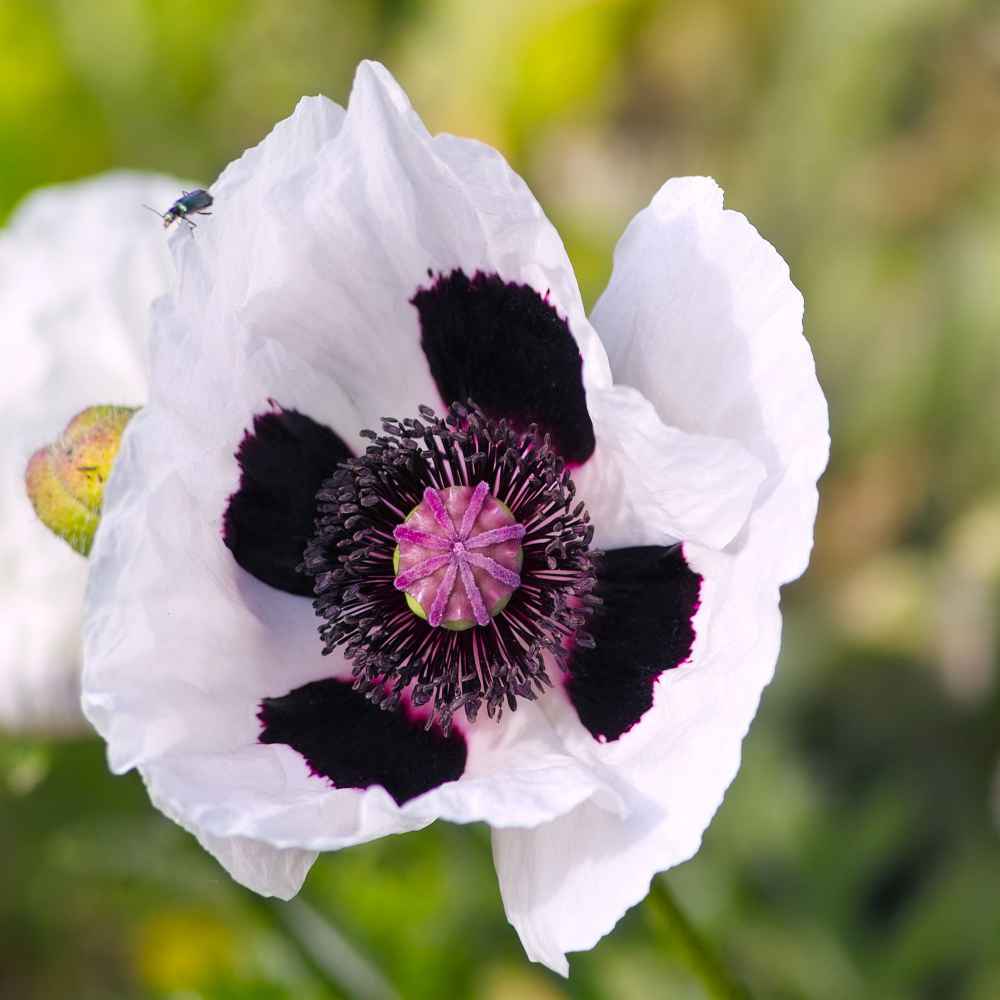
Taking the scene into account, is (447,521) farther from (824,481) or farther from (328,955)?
(824,481)

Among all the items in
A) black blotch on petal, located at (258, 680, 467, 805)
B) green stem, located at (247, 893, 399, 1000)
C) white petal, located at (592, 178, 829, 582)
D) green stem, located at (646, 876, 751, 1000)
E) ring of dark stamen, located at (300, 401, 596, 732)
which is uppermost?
white petal, located at (592, 178, 829, 582)

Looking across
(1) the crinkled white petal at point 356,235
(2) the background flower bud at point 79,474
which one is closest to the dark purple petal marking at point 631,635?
(1) the crinkled white petal at point 356,235

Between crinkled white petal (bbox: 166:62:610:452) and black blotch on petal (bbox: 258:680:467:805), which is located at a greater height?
crinkled white petal (bbox: 166:62:610:452)

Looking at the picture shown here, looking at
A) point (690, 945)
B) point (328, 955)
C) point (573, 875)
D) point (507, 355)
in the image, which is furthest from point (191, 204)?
point (328, 955)

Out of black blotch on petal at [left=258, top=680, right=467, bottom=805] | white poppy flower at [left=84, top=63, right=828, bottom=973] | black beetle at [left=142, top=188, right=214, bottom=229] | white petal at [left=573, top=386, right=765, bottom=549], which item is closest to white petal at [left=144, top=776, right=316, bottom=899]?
white poppy flower at [left=84, top=63, right=828, bottom=973]

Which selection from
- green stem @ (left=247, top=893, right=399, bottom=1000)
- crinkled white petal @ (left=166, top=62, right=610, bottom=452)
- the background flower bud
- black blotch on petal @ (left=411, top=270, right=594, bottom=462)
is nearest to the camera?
crinkled white petal @ (left=166, top=62, right=610, bottom=452)

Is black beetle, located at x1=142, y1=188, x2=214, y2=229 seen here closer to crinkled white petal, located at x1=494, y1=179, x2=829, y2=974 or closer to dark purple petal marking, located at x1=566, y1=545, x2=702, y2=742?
crinkled white petal, located at x1=494, y1=179, x2=829, y2=974
